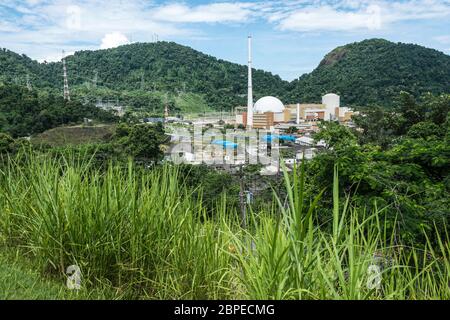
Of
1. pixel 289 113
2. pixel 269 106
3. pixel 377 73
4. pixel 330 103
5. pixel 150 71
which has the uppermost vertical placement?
pixel 150 71

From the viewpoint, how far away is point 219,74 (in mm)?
55906

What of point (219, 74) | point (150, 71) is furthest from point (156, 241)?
point (219, 74)

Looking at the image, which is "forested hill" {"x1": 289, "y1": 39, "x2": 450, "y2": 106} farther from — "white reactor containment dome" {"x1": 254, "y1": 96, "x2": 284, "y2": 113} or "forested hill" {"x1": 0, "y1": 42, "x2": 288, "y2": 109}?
"white reactor containment dome" {"x1": 254, "y1": 96, "x2": 284, "y2": 113}

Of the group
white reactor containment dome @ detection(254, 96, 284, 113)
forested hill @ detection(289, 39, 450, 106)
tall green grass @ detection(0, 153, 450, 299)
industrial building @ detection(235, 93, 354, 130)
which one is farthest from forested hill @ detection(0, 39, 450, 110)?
tall green grass @ detection(0, 153, 450, 299)

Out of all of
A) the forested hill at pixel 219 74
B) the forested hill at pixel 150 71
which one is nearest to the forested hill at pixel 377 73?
the forested hill at pixel 219 74

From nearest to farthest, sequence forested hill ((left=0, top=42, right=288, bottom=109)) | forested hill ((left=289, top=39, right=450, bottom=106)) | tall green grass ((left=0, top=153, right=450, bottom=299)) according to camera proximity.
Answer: tall green grass ((left=0, top=153, right=450, bottom=299))
forested hill ((left=289, top=39, right=450, bottom=106))
forested hill ((left=0, top=42, right=288, bottom=109))

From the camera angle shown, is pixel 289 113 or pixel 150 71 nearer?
pixel 289 113

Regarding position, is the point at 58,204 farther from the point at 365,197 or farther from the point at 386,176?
the point at 386,176

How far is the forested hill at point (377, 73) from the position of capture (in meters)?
34.8

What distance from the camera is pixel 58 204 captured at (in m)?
1.88

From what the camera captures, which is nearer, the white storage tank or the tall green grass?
the tall green grass

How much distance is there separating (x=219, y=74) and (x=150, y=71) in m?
8.85

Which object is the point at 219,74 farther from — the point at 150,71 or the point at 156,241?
the point at 156,241

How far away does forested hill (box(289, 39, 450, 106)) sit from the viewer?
34.8 metres
